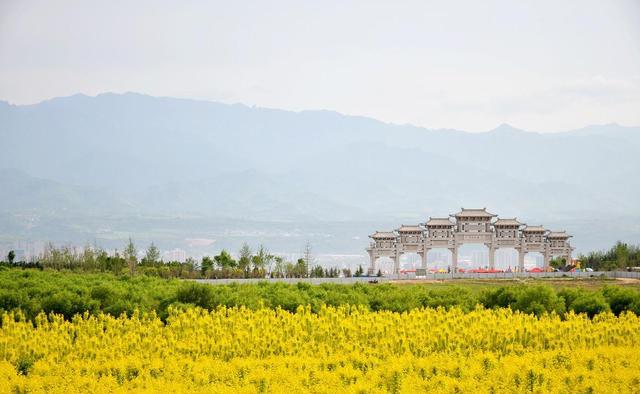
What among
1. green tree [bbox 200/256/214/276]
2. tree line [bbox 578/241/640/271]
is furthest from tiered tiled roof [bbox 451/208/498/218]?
green tree [bbox 200/256/214/276]

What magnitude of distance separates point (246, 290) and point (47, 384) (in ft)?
33.1

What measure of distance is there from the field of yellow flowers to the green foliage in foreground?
127 centimetres

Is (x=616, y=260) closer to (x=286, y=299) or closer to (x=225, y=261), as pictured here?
(x=225, y=261)

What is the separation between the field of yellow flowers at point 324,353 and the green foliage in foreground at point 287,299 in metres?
1.27

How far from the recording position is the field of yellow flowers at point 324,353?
11.4 m

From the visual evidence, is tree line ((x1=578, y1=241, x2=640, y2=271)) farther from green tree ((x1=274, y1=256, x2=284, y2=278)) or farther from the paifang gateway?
green tree ((x1=274, y1=256, x2=284, y2=278))

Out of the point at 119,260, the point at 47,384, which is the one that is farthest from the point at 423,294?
the point at 119,260

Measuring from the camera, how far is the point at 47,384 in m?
11.8

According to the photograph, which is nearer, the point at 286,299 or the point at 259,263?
the point at 286,299

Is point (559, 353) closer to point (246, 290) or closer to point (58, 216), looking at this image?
point (246, 290)

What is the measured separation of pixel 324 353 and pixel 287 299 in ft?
20.7

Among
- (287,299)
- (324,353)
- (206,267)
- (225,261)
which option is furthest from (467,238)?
(324,353)

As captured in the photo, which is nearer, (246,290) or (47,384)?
(47,384)

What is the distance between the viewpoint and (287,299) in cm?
1972
